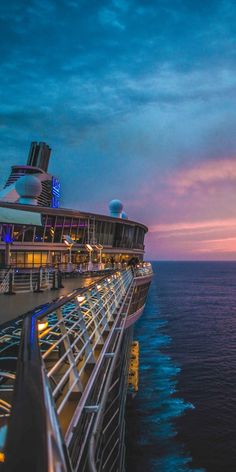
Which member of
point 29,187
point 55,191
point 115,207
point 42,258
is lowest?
point 42,258

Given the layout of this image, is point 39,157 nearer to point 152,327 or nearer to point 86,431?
point 152,327

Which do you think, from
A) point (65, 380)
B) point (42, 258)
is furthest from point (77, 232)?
point (65, 380)

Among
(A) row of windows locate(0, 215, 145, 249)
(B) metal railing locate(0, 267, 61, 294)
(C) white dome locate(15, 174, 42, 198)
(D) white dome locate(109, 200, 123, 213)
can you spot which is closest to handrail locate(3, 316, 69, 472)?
(B) metal railing locate(0, 267, 61, 294)

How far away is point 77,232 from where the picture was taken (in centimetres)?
4072

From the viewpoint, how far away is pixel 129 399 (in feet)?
66.5

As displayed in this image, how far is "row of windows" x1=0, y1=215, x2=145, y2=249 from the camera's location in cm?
3472

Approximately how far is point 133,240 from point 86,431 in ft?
161

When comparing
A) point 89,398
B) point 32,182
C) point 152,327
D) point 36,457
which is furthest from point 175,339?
point 36,457

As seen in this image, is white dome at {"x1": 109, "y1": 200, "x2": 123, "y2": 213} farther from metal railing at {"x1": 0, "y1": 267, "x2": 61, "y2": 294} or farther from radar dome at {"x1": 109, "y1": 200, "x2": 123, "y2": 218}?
metal railing at {"x1": 0, "y1": 267, "x2": 61, "y2": 294}

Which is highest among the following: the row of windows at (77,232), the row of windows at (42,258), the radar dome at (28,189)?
the radar dome at (28,189)

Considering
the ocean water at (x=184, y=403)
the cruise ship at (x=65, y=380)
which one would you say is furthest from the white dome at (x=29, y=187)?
the ocean water at (x=184, y=403)

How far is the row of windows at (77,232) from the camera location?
34.7 m

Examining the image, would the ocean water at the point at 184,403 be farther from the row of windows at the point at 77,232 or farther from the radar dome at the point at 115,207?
the radar dome at the point at 115,207

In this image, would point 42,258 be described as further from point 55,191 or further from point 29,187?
point 55,191
